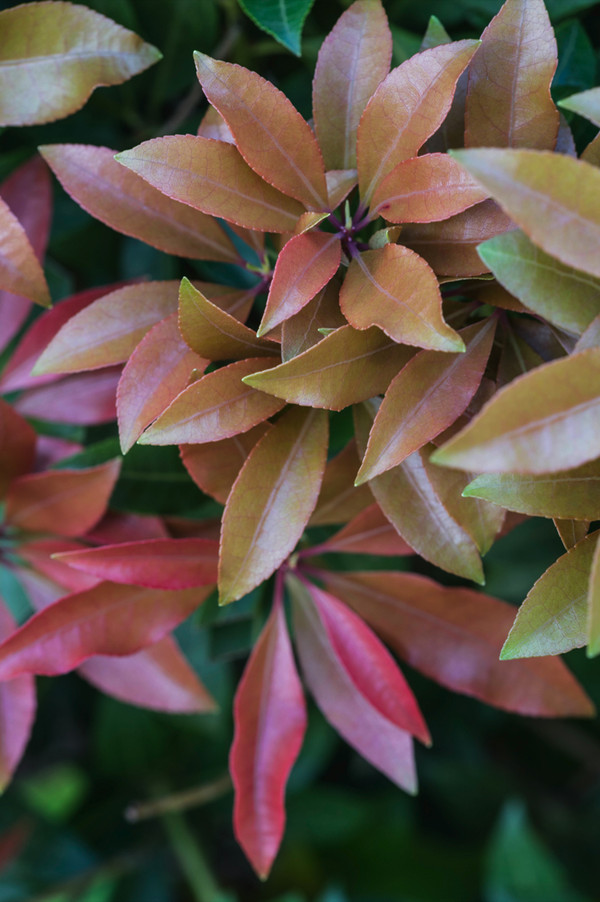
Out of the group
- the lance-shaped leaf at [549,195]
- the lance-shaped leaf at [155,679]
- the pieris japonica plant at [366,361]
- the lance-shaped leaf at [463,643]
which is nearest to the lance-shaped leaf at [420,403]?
the pieris japonica plant at [366,361]

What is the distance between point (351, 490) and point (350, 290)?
→ 20cm

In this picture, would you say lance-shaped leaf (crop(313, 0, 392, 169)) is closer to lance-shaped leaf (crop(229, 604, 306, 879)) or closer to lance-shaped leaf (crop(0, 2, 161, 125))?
lance-shaped leaf (crop(0, 2, 161, 125))

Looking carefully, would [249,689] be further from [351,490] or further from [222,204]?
[222,204]

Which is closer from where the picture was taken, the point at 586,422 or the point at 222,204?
the point at 586,422

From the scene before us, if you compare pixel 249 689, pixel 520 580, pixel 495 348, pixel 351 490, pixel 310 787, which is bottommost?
pixel 310 787

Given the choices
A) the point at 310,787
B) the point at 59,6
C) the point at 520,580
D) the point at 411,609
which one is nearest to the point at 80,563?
the point at 411,609

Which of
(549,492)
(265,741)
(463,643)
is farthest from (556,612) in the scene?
(265,741)

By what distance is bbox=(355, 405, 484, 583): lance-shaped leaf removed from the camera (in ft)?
1.65

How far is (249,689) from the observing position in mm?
628

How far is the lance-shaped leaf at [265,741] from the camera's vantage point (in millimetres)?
589

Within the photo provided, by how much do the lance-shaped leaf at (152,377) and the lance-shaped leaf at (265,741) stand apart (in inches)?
9.3

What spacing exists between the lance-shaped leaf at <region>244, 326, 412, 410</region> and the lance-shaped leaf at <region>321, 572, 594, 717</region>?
216 millimetres

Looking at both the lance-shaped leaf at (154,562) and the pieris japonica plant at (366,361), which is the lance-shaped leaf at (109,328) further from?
the lance-shaped leaf at (154,562)

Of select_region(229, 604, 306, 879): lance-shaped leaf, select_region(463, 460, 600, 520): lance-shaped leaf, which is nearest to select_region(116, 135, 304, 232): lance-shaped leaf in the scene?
select_region(463, 460, 600, 520): lance-shaped leaf
